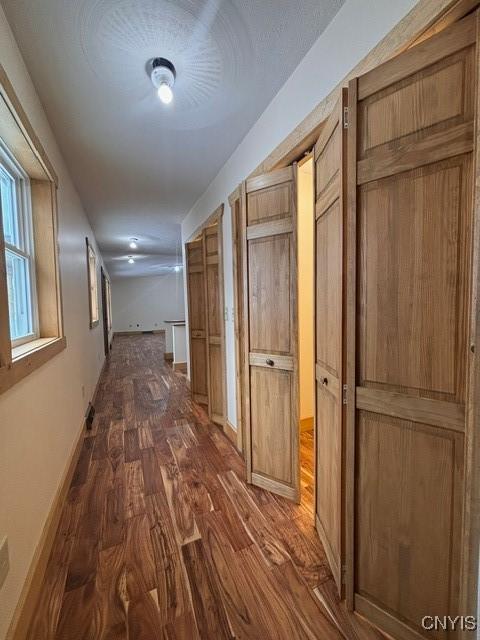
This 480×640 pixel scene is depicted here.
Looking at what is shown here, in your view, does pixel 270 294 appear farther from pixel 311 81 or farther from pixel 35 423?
pixel 35 423

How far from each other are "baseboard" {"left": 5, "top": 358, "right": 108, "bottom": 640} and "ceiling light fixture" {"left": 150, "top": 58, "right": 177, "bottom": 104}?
235 centimetres

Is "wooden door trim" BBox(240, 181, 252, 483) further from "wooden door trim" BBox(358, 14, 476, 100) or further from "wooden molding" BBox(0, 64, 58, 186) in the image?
"wooden molding" BBox(0, 64, 58, 186)

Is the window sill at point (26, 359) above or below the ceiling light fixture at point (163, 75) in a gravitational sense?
below

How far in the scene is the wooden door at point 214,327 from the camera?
293cm

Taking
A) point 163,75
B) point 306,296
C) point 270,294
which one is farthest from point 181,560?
point 163,75

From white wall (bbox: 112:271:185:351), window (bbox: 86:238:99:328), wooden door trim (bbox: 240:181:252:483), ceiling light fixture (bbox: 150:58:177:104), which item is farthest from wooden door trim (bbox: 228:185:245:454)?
white wall (bbox: 112:271:185:351)

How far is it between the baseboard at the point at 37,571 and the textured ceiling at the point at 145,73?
2.41 meters

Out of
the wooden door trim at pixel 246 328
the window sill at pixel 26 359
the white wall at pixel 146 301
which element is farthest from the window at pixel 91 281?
the white wall at pixel 146 301

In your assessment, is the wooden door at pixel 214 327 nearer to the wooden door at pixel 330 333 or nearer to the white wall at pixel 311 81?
the white wall at pixel 311 81

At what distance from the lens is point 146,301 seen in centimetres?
1234

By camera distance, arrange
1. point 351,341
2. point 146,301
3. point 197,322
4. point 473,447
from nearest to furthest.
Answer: point 473,447 → point 351,341 → point 197,322 → point 146,301

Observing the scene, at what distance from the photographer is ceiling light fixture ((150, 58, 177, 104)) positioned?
1.39m

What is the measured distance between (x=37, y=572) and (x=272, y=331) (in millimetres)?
1671

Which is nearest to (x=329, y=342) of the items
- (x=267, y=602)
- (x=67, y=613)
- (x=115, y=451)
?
(x=267, y=602)
